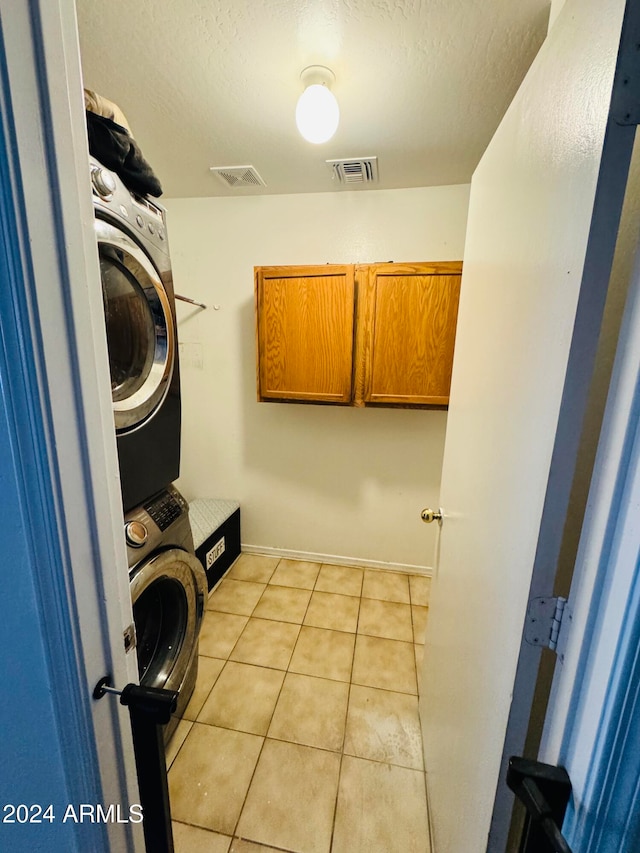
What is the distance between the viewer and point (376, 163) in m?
1.66

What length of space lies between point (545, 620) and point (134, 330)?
1.24 meters

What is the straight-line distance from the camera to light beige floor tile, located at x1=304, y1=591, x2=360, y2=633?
186cm

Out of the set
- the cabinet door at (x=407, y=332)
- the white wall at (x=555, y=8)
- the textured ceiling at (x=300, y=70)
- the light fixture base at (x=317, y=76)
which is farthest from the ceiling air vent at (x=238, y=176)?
the white wall at (x=555, y=8)

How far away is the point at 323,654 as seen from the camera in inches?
65.7

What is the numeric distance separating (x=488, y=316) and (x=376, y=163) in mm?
1394

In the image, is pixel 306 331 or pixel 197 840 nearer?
pixel 197 840

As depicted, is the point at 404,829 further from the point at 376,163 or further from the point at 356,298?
the point at 376,163

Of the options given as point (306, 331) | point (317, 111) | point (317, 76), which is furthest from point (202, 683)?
point (317, 76)

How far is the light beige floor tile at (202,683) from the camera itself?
1.38 meters

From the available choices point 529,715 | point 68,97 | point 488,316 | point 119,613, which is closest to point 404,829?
point 529,715

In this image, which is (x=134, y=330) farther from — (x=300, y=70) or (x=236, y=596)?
(x=236, y=596)

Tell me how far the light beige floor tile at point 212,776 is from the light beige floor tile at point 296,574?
3.04ft

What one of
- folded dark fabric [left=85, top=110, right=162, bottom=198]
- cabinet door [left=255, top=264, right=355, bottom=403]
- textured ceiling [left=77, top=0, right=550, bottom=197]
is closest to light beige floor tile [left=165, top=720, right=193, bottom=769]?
cabinet door [left=255, top=264, right=355, bottom=403]

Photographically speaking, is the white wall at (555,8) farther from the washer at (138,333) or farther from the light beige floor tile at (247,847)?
the light beige floor tile at (247,847)
